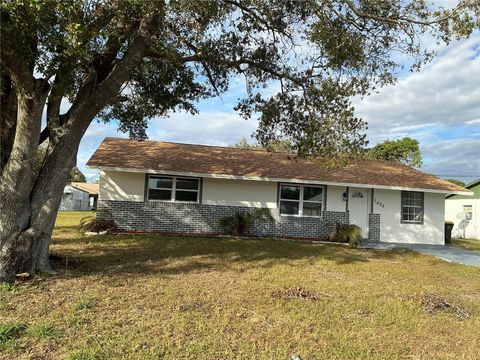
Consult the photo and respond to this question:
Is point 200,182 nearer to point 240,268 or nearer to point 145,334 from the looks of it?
point 240,268

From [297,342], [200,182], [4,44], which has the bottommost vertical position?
[297,342]

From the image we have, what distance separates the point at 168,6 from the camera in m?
7.33

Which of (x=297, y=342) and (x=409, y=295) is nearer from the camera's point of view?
(x=297, y=342)

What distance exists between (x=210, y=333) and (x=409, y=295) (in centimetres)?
444

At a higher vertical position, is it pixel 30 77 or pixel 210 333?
pixel 30 77

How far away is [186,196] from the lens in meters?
16.7

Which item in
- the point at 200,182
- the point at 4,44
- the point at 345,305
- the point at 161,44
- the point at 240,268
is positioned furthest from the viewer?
the point at 200,182

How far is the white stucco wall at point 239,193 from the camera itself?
16.8m

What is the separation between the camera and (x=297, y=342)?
5.09 m

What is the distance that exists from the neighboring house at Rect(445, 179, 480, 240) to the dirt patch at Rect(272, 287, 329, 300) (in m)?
20.9

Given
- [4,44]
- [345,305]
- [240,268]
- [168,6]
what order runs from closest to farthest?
[4,44]
[345,305]
[168,6]
[240,268]

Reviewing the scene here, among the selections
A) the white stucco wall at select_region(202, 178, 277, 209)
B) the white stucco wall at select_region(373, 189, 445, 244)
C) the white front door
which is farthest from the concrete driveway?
the white stucco wall at select_region(202, 178, 277, 209)

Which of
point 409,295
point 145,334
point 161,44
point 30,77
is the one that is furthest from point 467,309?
point 30,77

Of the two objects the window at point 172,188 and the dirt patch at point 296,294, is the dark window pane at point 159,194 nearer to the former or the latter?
the window at point 172,188
